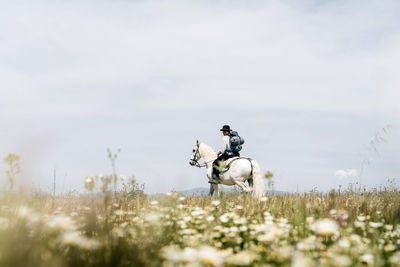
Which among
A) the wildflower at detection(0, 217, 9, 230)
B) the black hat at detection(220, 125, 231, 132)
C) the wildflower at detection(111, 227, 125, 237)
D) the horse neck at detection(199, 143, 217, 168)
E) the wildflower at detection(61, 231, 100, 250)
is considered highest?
the black hat at detection(220, 125, 231, 132)

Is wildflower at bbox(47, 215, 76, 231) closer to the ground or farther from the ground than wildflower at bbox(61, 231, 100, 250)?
farther from the ground

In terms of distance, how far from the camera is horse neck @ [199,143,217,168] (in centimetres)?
1575

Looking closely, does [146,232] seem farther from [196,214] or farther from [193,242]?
[196,214]

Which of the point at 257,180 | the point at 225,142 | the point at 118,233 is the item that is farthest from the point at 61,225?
the point at 225,142


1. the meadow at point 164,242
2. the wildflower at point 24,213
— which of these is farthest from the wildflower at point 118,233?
the wildflower at point 24,213

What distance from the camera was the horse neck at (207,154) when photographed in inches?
620

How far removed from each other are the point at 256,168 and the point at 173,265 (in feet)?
36.7

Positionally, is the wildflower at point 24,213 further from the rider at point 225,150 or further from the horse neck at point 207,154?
the horse neck at point 207,154

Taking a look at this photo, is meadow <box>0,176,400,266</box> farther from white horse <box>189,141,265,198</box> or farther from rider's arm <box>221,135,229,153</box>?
rider's arm <box>221,135,229,153</box>

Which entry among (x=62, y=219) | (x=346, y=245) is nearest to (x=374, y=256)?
(x=346, y=245)

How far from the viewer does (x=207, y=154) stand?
15.8 meters

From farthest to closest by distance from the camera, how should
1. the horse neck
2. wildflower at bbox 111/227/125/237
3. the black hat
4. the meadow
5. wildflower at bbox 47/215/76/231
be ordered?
the horse neck
the black hat
wildflower at bbox 111/227/125/237
wildflower at bbox 47/215/76/231
the meadow

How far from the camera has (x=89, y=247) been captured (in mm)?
3783

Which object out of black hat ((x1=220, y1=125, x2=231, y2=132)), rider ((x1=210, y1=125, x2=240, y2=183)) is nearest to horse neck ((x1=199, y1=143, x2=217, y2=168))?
rider ((x1=210, y1=125, x2=240, y2=183))
